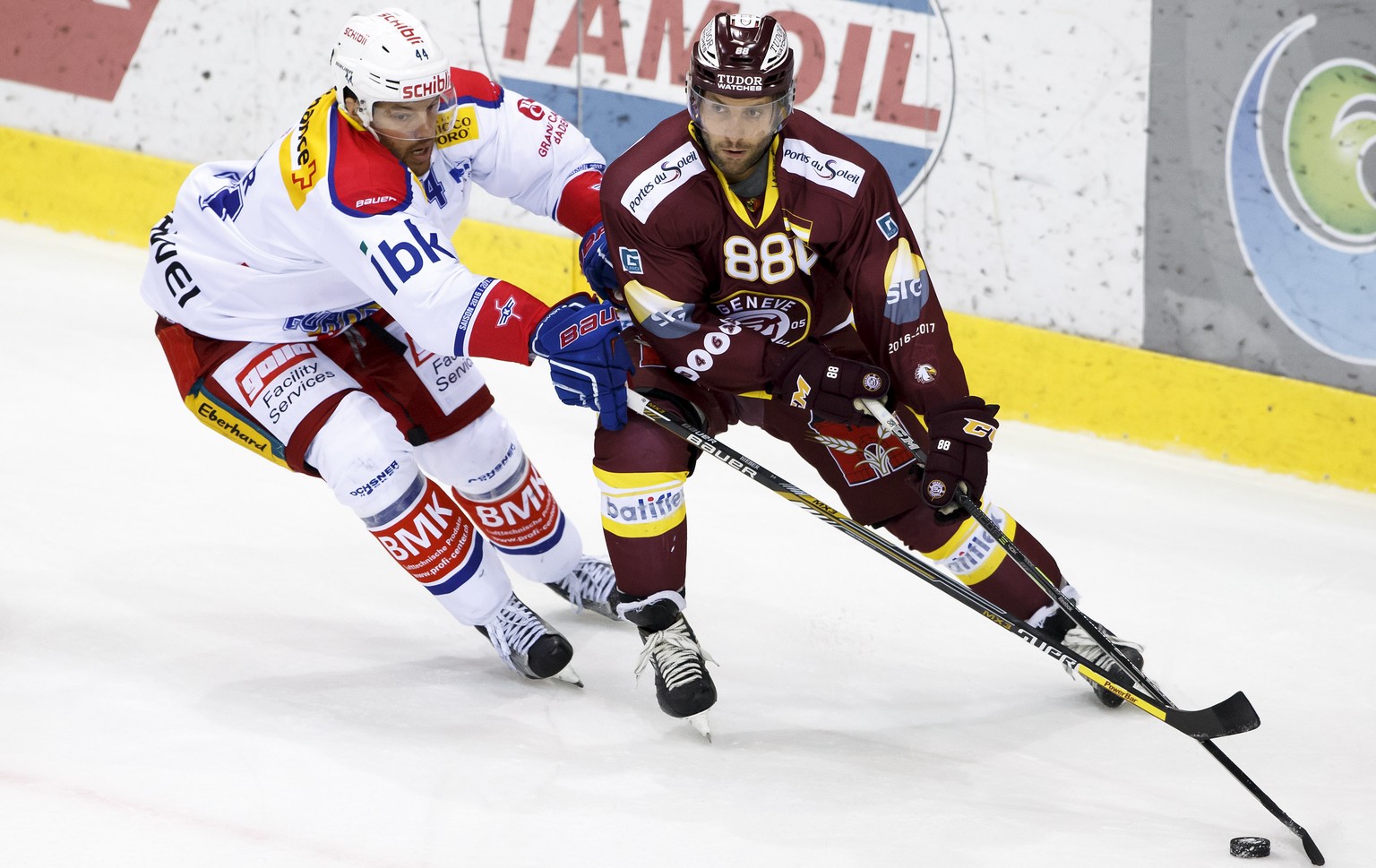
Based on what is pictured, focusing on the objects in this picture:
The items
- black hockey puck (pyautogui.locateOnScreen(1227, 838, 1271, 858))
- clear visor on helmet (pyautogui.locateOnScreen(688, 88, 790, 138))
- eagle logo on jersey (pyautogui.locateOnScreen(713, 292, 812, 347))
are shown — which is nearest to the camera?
black hockey puck (pyautogui.locateOnScreen(1227, 838, 1271, 858))

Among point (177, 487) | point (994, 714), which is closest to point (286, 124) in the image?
point (177, 487)

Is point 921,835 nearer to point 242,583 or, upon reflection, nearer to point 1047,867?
point 1047,867

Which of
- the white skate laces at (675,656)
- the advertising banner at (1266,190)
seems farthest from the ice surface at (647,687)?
the advertising banner at (1266,190)

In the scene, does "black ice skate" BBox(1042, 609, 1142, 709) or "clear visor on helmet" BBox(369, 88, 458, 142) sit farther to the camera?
"black ice skate" BBox(1042, 609, 1142, 709)

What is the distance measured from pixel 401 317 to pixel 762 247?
0.65 metres

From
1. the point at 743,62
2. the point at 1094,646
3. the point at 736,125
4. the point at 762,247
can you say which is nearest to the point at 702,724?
the point at 1094,646

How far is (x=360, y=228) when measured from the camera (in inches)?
102

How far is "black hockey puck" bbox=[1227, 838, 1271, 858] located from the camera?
234 centimetres

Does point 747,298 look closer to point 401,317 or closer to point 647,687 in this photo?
point 401,317

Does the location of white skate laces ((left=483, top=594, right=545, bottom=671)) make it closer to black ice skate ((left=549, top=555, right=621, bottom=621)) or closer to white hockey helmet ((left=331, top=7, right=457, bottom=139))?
black ice skate ((left=549, top=555, right=621, bottom=621))

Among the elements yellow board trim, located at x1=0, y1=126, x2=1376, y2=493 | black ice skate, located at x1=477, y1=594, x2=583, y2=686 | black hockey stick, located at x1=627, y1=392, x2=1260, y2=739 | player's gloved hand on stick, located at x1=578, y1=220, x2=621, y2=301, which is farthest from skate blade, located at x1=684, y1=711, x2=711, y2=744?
yellow board trim, located at x1=0, y1=126, x2=1376, y2=493

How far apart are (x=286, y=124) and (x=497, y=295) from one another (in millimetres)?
3378

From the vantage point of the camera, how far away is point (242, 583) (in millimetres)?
3369

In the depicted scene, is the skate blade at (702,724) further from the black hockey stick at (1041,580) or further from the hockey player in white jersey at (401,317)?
the black hockey stick at (1041,580)
